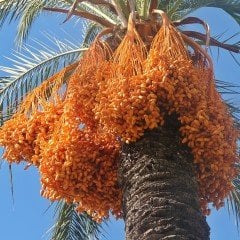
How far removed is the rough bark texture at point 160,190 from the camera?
5.03 m

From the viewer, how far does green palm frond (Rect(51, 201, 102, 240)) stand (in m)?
8.31

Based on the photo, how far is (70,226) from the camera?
329 inches

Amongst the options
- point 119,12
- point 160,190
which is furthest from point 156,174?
point 119,12

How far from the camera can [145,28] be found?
673 cm

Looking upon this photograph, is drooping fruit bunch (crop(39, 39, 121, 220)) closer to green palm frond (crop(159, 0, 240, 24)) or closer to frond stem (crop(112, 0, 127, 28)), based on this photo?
frond stem (crop(112, 0, 127, 28))

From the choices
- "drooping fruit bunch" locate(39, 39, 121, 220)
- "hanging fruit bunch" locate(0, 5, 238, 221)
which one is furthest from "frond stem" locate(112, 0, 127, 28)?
"drooping fruit bunch" locate(39, 39, 121, 220)

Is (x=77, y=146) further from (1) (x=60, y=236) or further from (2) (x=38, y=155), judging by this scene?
(1) (x=60, y=236)

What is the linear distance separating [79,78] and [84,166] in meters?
0.79

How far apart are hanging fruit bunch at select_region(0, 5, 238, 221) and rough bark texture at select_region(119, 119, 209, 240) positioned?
0.12 m

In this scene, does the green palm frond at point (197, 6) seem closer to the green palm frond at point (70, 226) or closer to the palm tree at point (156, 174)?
the palm tree at point (156, 174)

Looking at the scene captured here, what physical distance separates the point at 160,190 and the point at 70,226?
3270 millimetres

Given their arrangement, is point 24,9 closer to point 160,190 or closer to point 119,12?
point 119,12

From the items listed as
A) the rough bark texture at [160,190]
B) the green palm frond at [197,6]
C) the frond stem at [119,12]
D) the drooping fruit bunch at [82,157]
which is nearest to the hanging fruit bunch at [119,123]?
the drooping fruit bunch at [82,157]

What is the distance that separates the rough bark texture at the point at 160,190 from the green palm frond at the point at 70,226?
284cm
